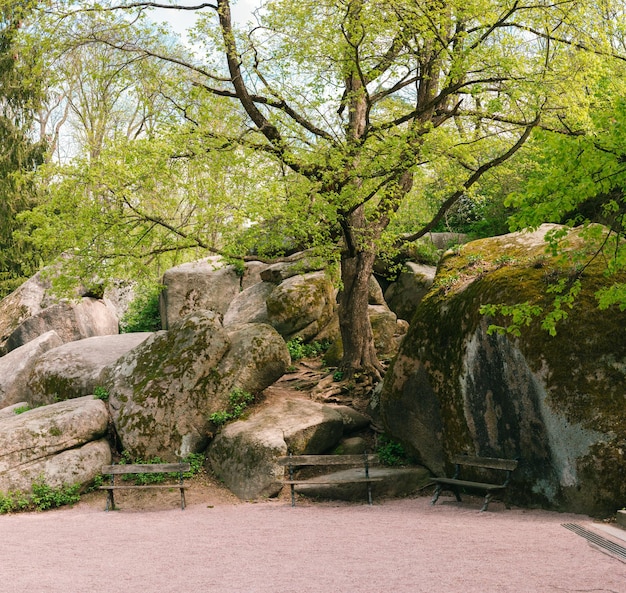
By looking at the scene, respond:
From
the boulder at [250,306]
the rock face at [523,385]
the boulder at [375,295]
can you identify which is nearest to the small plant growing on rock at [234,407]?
the rock face at [523,385]

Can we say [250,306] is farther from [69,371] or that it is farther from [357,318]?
[69,371]

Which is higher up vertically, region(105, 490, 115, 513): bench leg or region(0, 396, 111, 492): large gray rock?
region(0, 396, 111, 492): large gray rock

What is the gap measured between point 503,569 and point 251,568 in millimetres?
2469

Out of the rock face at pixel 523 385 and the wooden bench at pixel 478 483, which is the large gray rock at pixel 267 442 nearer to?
the rock face at pixel 523 385

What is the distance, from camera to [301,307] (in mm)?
17859

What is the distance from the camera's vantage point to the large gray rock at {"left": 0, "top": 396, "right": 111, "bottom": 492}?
11.8 m

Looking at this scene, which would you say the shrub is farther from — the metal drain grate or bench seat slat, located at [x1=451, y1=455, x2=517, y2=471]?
the metal drain grate

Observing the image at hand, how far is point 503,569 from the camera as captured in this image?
21.0 ft

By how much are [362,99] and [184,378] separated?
24.0 feet

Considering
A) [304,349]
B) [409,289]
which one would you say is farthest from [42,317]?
[409,289]

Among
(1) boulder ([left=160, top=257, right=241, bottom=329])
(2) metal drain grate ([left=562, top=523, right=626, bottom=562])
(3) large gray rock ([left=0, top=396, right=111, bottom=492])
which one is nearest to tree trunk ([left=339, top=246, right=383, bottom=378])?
(3) large gray rock ([left=0, top=396, right=111, bottom=492])

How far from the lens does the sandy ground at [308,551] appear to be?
242 inches

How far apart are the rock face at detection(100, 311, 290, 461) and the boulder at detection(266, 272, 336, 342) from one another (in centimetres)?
336

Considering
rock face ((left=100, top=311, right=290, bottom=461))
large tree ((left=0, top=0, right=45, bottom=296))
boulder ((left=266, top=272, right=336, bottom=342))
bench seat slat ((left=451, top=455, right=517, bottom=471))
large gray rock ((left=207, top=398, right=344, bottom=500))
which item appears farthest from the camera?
large tree ((left=0, top=0, right=45, bottom=296))
